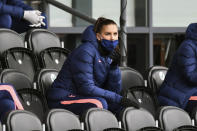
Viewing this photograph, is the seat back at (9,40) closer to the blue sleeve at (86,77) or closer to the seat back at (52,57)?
the seat back at (52,57)

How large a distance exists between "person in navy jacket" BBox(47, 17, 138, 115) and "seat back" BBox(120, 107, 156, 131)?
0.40 feet

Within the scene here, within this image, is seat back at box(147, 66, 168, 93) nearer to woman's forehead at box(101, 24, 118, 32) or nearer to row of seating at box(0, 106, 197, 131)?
row of seating at box(0, 106, 197, 131)

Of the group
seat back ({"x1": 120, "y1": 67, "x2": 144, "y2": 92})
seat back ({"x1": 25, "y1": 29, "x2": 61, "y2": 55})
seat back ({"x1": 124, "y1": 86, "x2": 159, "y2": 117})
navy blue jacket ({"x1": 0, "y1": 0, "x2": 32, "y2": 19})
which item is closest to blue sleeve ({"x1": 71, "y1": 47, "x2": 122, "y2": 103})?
seat back ({"x1": 124, "y1": 86, "x2": 159, "y2": 117})

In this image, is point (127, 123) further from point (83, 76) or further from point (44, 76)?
point (44, 76)

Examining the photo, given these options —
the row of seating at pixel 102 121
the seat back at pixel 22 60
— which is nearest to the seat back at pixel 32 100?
the row of seating at pixel 102 121

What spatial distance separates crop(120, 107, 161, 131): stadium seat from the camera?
635 cm

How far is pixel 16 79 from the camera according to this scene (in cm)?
676

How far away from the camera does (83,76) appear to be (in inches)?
256

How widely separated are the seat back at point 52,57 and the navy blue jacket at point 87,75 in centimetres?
92

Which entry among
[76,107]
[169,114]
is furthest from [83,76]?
[169,114]

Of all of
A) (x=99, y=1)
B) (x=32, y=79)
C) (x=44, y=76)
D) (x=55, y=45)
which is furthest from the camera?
(x=99, y=1)

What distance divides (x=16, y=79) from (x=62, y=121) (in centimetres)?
97

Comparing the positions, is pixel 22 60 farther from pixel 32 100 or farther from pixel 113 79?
pixel 113 79

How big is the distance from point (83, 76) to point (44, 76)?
0.54 metres
